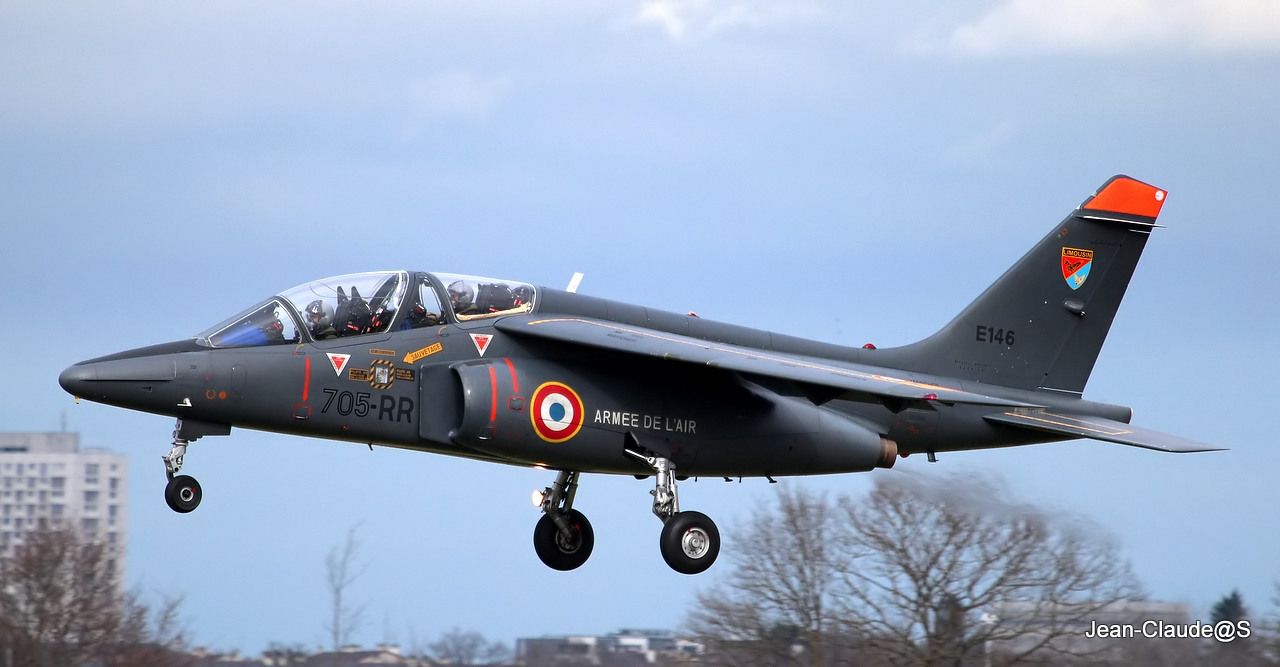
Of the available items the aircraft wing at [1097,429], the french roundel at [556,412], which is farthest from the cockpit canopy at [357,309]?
the aircraft wing at [1097,429]

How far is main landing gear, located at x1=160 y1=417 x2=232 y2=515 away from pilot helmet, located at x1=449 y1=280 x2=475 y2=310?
2.69m

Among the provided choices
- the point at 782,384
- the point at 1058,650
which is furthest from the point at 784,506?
the point at 782,384

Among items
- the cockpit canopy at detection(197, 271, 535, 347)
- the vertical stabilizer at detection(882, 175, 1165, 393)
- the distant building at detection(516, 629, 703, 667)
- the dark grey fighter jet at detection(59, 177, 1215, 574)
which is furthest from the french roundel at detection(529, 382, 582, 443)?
the distant building at detection(516, 629, 703, 667)

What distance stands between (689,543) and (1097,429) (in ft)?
16.9

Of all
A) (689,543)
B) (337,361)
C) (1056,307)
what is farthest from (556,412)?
(1056,307)

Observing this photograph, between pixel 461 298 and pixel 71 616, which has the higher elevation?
pixel 461 298

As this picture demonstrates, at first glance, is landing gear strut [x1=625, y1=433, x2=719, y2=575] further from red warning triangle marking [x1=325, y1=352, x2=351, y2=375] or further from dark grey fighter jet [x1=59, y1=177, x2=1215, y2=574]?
red warning triangle marking [x1=325, y1=352, x2=351, y2=375]

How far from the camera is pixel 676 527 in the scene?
15945 mm

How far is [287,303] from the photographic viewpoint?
15.1 metres

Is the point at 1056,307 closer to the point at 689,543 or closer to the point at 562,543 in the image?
the point at 689,543

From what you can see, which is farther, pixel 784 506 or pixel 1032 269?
pixel 784 506

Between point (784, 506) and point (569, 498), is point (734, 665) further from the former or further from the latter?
point (569, 498)

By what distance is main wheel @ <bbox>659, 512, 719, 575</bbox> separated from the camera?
1590cm

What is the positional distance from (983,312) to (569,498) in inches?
231
